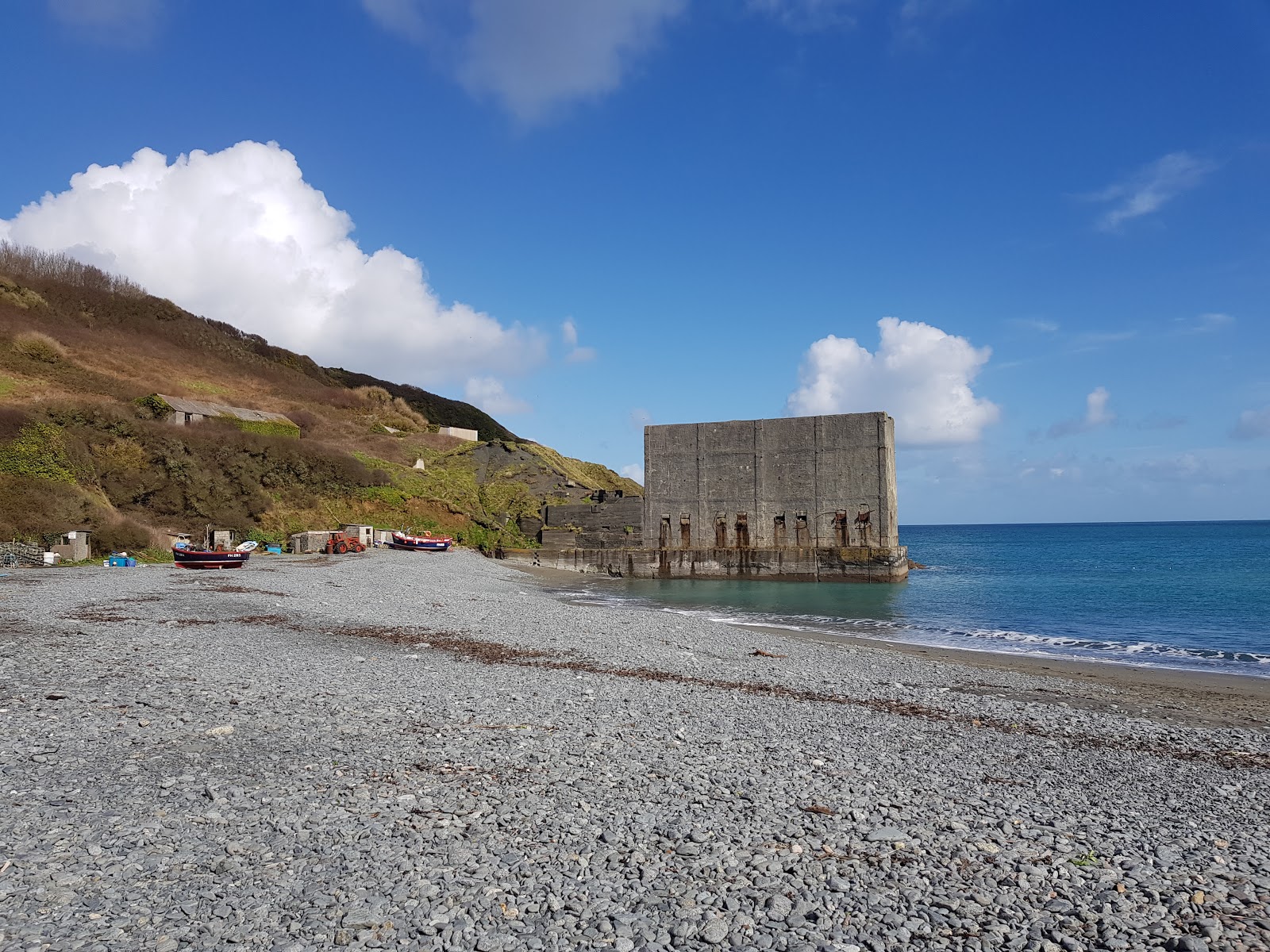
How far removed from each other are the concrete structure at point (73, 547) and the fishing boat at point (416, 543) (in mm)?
15311

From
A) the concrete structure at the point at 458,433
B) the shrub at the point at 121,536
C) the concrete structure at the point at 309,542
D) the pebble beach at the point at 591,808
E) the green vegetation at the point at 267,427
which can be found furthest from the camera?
the concrete structure at the point at 458,433

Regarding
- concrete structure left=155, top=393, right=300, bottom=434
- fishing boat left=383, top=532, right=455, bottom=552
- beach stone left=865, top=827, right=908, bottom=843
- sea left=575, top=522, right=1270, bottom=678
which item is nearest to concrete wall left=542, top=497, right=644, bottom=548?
sea left=575, top=522, right=1270, bottom=678

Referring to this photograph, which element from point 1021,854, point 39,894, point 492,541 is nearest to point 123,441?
point 492,541

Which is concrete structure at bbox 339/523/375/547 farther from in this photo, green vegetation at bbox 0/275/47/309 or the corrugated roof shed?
green vegetation at bbox 0/275/47/309

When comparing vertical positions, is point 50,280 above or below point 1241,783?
above

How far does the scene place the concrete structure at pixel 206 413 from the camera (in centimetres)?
4550

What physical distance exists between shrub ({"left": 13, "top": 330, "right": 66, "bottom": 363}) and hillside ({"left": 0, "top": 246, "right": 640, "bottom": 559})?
0.38 ft

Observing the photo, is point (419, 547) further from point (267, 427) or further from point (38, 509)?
point (38, 509)

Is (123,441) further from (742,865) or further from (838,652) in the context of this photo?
(742,865)

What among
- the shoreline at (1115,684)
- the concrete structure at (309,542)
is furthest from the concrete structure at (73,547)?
the shoreline at (1115,684)

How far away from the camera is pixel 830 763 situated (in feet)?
24.5

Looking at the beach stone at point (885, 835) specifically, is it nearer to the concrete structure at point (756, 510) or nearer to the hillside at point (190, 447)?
the hillside at point (190, 447)

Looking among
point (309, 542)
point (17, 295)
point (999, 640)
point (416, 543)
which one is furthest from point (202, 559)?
point (17, 295)

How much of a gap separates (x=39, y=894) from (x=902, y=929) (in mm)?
4661
